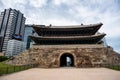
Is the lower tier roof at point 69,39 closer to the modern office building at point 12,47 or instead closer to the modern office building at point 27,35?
the modern office building at point 12,47

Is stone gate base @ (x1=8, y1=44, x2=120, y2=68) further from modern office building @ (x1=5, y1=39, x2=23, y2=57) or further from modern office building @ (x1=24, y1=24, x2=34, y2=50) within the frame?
modern office building @ (x1=24, y1=24, x2=34, y2=50)

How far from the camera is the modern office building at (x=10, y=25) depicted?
103 metres

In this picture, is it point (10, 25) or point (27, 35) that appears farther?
point (27, 35)

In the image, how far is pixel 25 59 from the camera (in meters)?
26.5

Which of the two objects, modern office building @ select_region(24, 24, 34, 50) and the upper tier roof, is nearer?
the upper tier roof

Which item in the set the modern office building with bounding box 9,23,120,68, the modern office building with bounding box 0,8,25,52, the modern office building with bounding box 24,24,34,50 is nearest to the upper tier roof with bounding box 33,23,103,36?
the modern office building with bounding box 9,23,120,68

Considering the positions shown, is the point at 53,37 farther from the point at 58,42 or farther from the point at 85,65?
the point at 85,65

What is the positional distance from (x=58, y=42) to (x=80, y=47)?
5.53 m

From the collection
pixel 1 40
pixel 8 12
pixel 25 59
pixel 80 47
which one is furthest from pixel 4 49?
pixel 80 47

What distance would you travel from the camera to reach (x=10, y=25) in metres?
105

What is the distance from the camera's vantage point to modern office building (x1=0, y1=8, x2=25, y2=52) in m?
103

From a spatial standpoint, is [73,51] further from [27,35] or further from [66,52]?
[27,35]

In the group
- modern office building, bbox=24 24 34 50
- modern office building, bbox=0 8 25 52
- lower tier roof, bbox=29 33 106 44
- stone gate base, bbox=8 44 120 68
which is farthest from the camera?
modern office building, bbox=24 24 34 50

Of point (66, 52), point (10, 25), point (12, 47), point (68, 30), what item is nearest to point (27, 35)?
point (10, 25)
